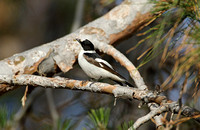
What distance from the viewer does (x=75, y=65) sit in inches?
204

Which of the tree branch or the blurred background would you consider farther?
the blurred background

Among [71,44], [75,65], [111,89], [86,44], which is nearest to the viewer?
[111,89]

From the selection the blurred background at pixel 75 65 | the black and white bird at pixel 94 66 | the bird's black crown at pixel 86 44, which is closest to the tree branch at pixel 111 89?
the blurred background at pixel 75 65

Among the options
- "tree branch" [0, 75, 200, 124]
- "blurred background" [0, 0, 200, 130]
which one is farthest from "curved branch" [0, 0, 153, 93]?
"tree branch" [0, 75, 200, 124]

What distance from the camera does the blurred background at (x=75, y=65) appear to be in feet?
13.3

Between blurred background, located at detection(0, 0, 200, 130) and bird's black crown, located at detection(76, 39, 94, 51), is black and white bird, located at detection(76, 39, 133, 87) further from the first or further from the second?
blurred background, located at detection(0, 0, 200, 130)

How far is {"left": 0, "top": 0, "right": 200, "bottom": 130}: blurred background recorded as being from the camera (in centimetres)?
404

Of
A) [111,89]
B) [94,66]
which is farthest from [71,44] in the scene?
[111,89]

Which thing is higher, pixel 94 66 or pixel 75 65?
pixel 75 65

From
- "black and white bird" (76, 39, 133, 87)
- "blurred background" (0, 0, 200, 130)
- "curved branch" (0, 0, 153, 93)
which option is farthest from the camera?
"blurred background" (0, 0, 200, 130)

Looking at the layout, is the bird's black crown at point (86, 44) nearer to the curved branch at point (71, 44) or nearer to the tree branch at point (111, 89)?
the curved branch at point (71, 44)

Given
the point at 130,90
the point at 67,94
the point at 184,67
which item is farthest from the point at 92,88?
the point at 67,94

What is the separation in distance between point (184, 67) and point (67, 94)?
4.43m

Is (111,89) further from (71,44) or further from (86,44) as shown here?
(86,44)
